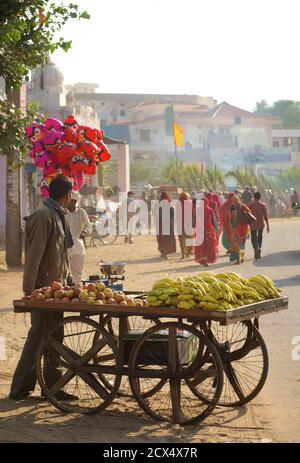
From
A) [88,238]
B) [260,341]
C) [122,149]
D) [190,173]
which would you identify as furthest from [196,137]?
[260,341]

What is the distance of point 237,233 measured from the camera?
923 inches

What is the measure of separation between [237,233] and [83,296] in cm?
1611

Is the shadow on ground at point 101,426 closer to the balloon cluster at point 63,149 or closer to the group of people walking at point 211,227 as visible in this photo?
the balloon cluster at point 63,149

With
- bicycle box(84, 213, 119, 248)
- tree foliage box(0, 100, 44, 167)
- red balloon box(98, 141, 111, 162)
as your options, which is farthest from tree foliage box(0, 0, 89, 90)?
bicycle box(84, 213, 119, 248)

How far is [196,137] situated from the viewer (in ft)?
320

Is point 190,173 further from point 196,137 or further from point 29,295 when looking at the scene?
point 29,295

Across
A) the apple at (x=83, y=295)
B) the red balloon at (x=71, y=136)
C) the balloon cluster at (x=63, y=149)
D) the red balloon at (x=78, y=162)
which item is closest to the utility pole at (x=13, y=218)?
the balloon cluster at (x=63, y=149)

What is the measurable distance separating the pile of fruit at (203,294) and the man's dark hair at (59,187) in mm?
1258

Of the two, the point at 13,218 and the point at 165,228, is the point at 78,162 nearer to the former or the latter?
the point at 13,218

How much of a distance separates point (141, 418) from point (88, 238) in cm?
2596

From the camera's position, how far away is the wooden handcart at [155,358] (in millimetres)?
7250

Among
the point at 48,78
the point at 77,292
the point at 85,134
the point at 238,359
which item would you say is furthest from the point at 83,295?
the point at 48,78

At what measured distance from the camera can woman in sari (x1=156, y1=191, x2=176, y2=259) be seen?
2614 centimetres

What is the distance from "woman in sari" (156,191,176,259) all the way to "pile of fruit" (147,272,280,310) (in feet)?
59.0
